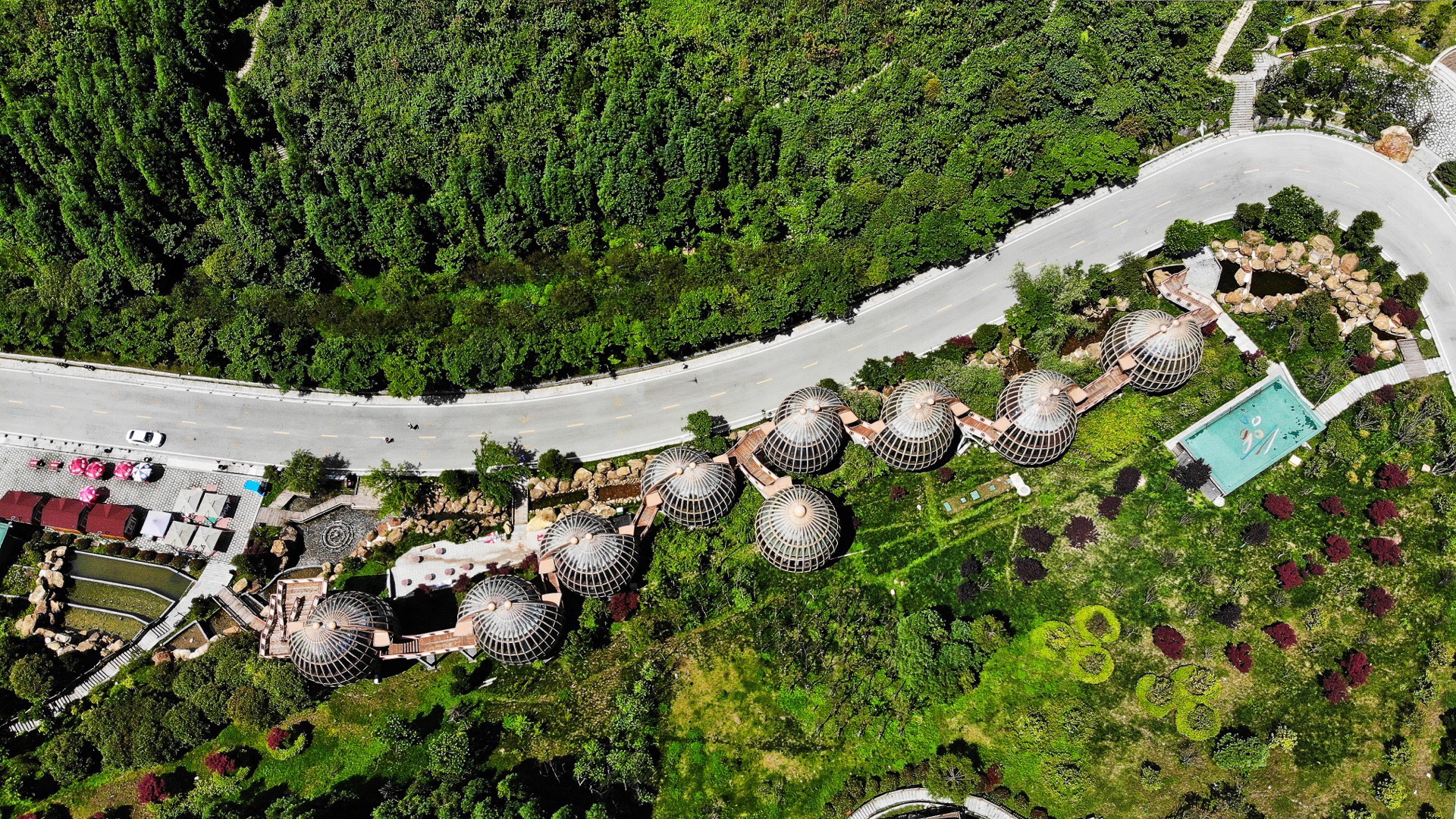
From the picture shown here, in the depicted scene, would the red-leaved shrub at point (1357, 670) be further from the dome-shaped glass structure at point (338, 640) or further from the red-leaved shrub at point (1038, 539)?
the dome-shaped glass structure at point (338, 640)

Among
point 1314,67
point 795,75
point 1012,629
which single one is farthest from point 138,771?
point 1314,67

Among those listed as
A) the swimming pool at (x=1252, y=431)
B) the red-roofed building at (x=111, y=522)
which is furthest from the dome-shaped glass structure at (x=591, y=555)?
the swimming pool at (x=1252, y=431)

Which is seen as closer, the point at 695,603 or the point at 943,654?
the point at 943,654

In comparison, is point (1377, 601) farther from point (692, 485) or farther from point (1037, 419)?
point (692, 485)

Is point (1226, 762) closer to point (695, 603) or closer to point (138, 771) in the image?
point (695, 603)

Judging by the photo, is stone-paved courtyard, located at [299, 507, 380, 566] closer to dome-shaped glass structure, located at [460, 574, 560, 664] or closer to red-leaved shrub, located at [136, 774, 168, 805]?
dome-shaped glass structure, located at [460, 574, 560, 664]

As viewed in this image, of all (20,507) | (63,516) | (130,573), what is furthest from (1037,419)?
(20,507)
